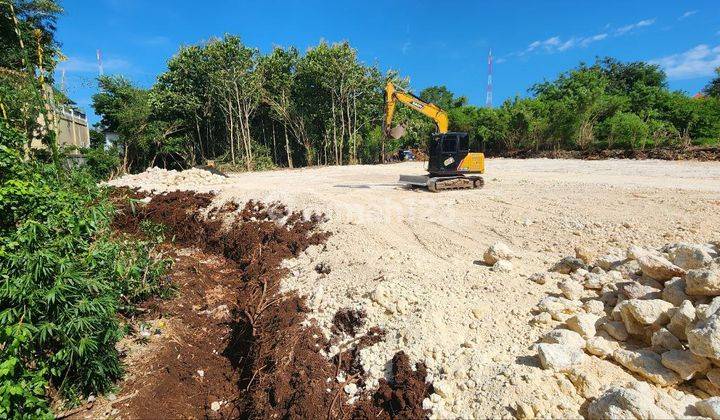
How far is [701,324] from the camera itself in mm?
2639

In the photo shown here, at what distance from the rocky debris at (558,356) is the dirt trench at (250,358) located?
3.19 ft

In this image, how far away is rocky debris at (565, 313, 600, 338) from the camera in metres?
3.33

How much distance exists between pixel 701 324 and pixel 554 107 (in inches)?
944

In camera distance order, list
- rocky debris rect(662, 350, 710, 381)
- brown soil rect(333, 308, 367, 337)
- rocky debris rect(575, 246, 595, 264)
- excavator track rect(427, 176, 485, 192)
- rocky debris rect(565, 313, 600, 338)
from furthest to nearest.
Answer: excavator track rect(427, 176, 485, 192), rocky debris rect(575, 246, 595, 264), brown soil rect(333, 308, 367, 337), rocky debris rect(565, 313, 600, 338), rocky debris rect(662, 350, 710, 381)

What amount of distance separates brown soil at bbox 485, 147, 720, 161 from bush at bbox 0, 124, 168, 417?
2199 cm

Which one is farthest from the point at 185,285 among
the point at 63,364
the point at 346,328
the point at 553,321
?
the point at 553,321

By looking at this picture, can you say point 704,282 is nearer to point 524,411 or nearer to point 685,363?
point 685,363

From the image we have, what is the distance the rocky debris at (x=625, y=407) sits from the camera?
7.77ft

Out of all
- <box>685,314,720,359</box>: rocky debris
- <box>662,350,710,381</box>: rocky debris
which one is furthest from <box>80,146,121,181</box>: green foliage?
<box>685,314,720,359</box>: rocky debris

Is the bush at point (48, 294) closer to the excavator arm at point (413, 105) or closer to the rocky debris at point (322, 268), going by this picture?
the rocky debris at point (322, 268)

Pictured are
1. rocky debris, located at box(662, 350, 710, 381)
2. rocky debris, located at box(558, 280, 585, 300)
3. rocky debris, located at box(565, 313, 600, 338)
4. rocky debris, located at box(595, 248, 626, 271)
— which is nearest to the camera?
rocky debris, located at box(662, 350, 710, 381)

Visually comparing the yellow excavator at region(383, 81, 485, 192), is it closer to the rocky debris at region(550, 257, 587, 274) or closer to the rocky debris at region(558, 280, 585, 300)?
the rocky debris at region(550, 257, 587, 274)

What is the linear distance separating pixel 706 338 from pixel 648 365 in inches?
18.1

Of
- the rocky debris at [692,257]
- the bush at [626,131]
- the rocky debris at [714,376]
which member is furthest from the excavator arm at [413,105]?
the bush at [626,131]
